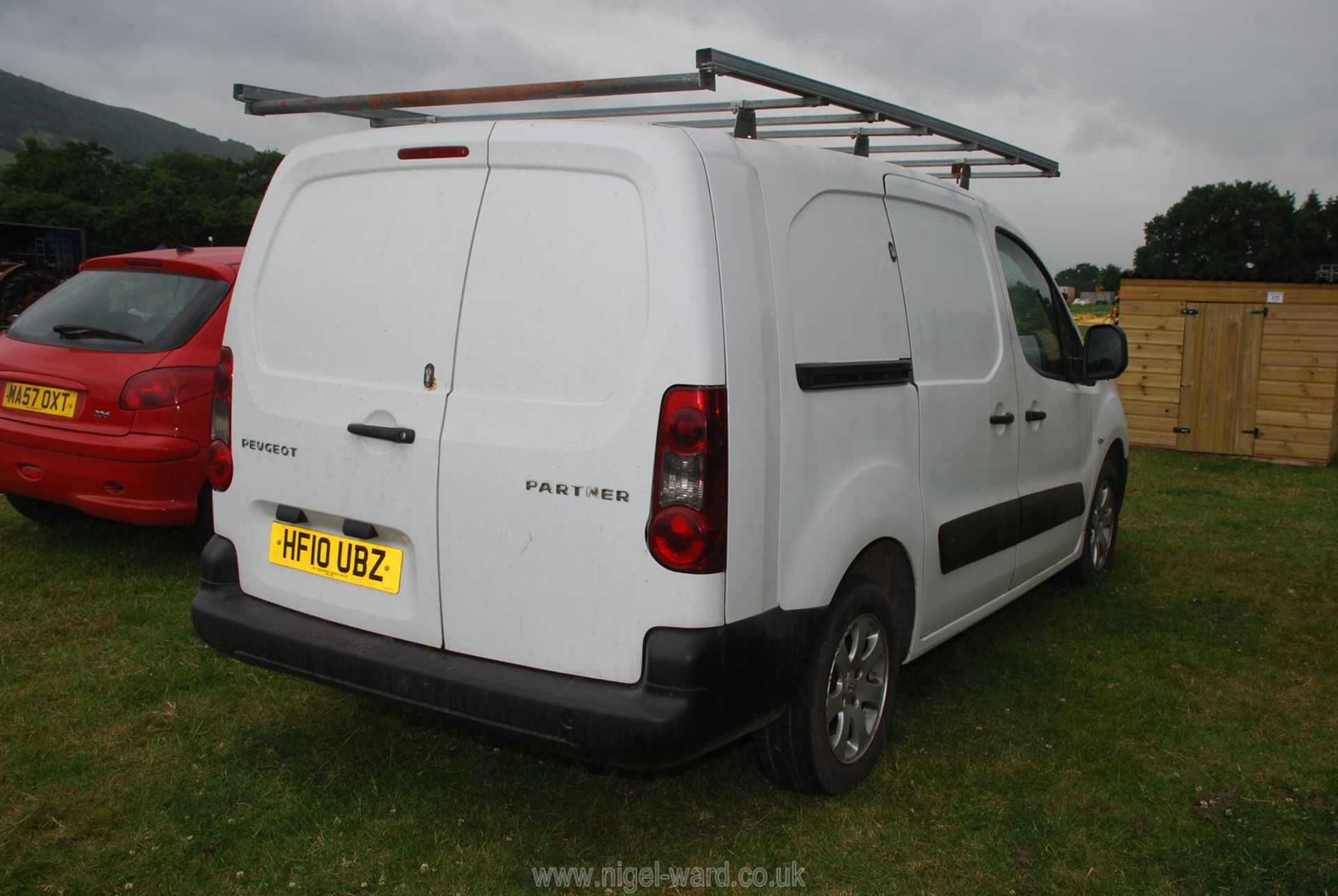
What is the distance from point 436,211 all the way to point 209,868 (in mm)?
1876

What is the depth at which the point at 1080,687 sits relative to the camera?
455 centimetres

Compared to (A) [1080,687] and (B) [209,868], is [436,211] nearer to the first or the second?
(B) [209,868]

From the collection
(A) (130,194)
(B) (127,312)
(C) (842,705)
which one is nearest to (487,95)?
(C) (842,705)

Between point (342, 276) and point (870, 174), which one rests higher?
point (870, 174)

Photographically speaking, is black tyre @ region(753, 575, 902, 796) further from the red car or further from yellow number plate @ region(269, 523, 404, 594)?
the red car

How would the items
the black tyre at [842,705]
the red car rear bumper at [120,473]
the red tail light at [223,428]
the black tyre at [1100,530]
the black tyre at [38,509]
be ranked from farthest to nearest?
the black tyre at [38,509]
the black tyre at [1100,530]
the red car rear bumper at [120,473]
the red tail light at [223,428]
the black tyre at [842,705]

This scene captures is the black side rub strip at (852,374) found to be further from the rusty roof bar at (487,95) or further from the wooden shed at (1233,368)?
the wooden shed at (1233,368)

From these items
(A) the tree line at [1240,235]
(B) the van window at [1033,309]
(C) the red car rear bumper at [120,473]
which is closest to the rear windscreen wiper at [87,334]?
(C) the red car rear bumper at [120,473]

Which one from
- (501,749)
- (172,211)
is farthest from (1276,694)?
(172,211)

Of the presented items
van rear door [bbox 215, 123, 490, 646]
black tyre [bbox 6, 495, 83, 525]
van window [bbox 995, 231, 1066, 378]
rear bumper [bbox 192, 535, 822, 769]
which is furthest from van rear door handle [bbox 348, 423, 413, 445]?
black tyre [bbox 6, 495, 83, 525]

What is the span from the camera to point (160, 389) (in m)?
5.13

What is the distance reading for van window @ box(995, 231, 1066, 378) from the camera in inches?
180

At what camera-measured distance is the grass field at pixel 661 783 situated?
120 inches

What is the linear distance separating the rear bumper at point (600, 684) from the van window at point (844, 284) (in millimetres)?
778
